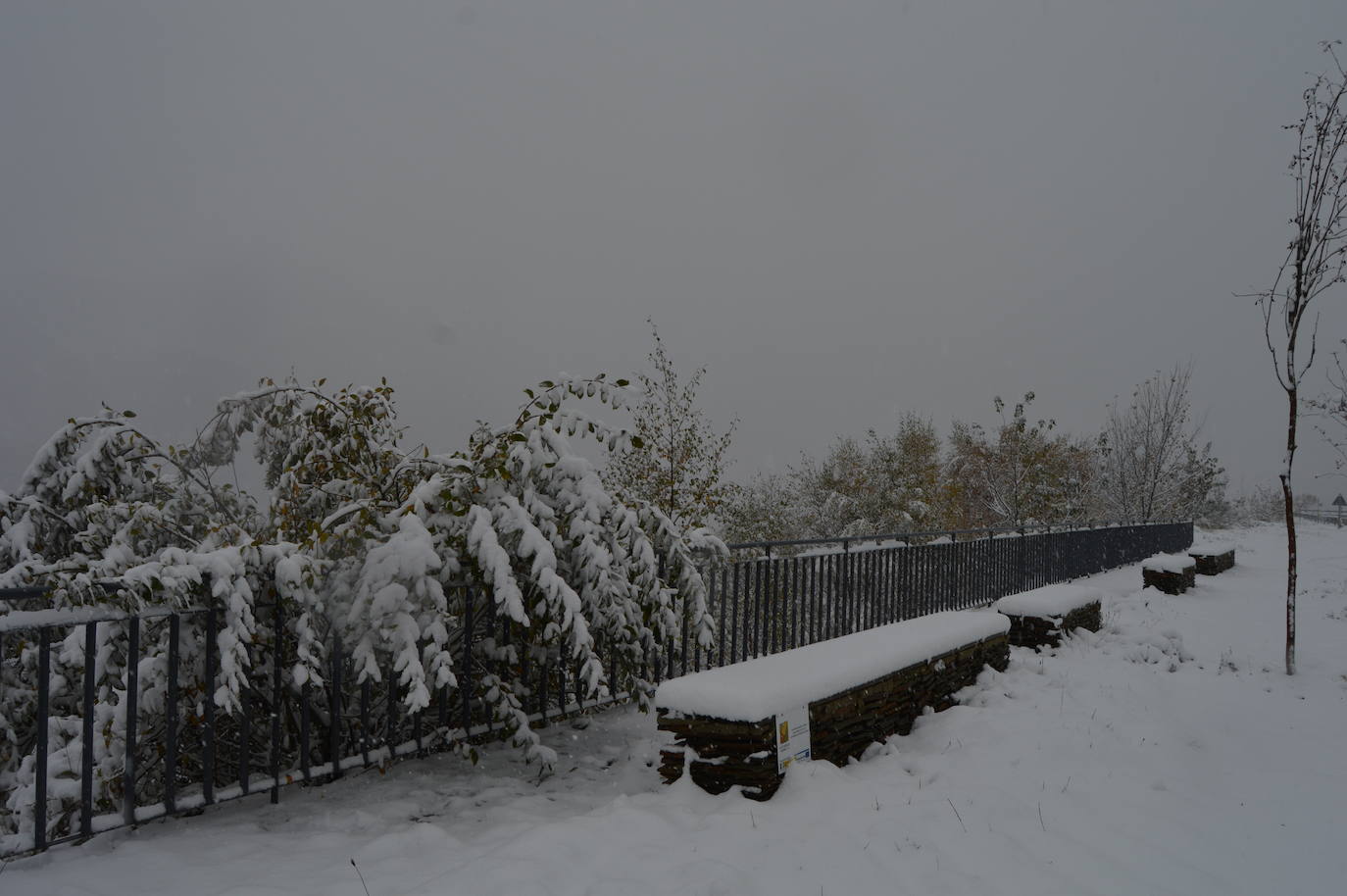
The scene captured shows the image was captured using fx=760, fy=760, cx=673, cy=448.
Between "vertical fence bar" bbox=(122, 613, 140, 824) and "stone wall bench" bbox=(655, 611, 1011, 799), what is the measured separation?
236 centimetres

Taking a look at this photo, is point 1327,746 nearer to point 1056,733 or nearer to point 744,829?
point 1056,733

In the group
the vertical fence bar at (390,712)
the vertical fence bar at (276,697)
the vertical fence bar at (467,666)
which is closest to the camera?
the vertical fence bar at (276,697)

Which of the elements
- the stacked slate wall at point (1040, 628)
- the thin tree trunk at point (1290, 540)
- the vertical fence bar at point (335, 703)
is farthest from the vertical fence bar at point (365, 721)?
the thin tree trunk at point (1290, 540)

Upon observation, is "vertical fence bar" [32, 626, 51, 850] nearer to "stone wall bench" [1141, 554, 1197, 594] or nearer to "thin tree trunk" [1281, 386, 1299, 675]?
"thin tree trunk" [1281, 386, 1299, 675]

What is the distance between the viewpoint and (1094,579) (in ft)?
46.2

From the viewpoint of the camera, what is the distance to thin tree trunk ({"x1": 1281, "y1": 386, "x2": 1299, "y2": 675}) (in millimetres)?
Answer: 6409

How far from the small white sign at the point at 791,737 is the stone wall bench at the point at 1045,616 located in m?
3.99

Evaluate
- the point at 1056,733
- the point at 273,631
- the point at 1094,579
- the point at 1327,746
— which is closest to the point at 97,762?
the point at 273,631

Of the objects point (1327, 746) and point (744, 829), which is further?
point (1327, 746)

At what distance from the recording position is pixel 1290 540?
6832 millimetres

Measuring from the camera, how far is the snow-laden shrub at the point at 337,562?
3494 millimetres

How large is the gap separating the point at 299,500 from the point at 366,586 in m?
1.69

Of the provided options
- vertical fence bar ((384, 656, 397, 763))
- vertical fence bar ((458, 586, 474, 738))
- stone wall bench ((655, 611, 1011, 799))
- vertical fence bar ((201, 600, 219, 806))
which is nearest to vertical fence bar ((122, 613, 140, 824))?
vertical fence bar ((201, 600, 219, 806))

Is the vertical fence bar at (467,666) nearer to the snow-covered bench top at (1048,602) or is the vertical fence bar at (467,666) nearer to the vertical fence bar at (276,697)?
the vertical fence bar at (276,697)
